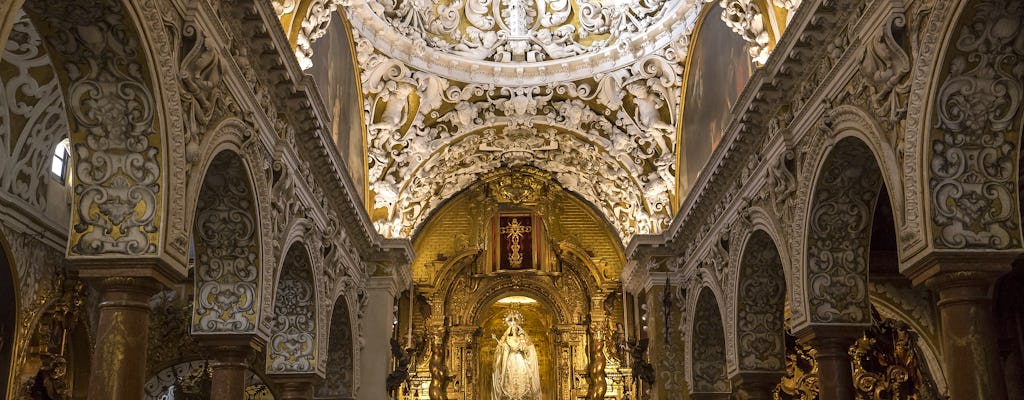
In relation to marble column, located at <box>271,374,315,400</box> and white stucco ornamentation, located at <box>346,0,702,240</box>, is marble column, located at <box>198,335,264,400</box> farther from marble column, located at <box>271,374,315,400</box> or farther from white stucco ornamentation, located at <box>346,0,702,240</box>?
white stucco ornamentation, located at <box>346,0,702,240</box>

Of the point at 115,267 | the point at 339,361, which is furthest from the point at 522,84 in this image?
the point at 115,267

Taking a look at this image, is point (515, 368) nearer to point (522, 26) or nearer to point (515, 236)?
point (515, 236)

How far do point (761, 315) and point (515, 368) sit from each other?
34.8ft

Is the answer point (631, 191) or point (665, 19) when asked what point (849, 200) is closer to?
point (665, 19)

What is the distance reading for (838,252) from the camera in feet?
36.1

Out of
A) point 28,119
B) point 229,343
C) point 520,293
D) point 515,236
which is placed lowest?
point 229,343

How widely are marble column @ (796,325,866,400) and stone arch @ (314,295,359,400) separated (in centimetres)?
796

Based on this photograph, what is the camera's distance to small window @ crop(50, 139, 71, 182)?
14677 millimetres

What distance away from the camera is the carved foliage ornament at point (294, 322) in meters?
13.6

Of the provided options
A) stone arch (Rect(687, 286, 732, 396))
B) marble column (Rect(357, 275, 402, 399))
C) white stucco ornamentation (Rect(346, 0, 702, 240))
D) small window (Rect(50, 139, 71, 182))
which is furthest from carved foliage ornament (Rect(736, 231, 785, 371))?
small window (Rect(50, 139, 71, 182))

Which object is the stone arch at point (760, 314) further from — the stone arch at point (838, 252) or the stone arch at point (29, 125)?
the stone arch at point (29, 125)

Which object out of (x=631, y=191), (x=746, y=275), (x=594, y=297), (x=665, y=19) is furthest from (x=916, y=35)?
(x=594, y=297)

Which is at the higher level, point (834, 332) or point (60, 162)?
point (60, 162)

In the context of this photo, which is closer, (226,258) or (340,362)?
(226,258)
